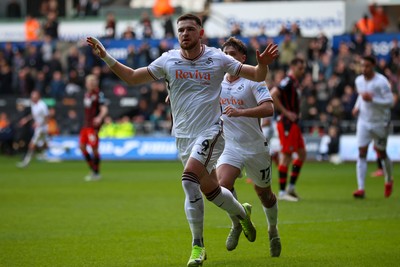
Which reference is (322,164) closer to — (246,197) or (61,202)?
(246,197)

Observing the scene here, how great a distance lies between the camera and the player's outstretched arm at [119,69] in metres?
9.70

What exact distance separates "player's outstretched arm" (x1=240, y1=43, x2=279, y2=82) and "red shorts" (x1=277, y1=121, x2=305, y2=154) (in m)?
7.79

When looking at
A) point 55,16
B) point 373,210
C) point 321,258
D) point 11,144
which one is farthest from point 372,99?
point 55,16

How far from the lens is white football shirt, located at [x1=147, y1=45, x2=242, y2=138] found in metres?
9.81

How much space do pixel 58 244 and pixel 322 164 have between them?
1851 centimetres

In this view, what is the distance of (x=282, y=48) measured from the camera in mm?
32281

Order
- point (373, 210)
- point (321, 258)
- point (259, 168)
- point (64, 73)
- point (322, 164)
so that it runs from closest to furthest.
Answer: point (321, 258), point (259, 168), point (373, 210), point (322, 164), point (64, 73)

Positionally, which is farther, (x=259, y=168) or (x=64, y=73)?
(x=64, y=73)

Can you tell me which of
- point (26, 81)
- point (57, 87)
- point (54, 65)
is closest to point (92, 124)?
point (57, 87)

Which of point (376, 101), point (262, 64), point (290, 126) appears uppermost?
point (262, 64)

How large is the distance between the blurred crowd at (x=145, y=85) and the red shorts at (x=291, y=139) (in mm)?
9490

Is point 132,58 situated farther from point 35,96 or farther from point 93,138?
point 93,138

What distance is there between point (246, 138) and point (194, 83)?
165 cm

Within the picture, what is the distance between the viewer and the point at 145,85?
115 feet
